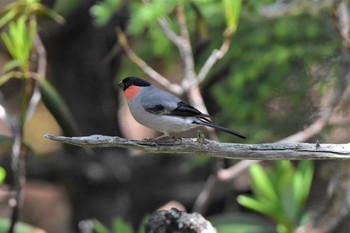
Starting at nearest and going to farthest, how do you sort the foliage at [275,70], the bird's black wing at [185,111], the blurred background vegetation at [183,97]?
the bird's black wing at [185,111] < the blurred background vegetation at [183,97] < the foliage at [275,70]

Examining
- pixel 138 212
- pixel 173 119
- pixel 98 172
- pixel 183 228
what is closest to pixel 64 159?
pixel 98 172

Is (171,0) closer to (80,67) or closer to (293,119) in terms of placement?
(293,119)

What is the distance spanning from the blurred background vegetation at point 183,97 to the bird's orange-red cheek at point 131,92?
0.58 meters

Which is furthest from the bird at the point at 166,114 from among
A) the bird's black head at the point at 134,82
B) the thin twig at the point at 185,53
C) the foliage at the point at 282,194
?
the foliage at the point at 282,194

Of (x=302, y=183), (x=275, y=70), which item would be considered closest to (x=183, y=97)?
(x=275, y=70)

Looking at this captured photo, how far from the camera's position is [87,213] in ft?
15.5

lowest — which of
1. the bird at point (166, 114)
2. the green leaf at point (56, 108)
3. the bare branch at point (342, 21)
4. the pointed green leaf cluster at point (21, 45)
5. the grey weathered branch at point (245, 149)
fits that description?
the grey weathered branch at point (245, 149)

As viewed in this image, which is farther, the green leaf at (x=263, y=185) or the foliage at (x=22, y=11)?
the green leaf at (x=263, y=185)

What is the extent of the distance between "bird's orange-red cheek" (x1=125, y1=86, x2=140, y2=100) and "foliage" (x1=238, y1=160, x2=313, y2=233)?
1.03 meters

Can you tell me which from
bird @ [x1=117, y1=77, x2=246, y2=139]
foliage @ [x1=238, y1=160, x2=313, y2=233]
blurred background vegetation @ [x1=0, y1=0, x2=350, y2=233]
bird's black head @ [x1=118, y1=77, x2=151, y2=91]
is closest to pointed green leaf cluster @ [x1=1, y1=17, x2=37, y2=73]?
blurred background vegetation @ [x1=0, y1=0, x2=350, y2=233]

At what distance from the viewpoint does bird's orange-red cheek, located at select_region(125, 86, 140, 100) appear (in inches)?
103

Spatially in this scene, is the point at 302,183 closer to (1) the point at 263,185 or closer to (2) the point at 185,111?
(1) the point at 263,185

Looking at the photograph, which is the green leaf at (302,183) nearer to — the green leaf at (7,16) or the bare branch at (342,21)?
the bare branch at (342,21)

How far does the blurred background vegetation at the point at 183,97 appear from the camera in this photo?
331cm
